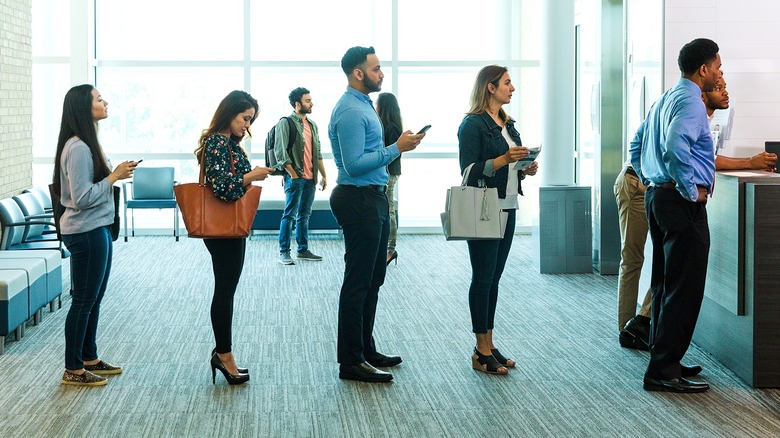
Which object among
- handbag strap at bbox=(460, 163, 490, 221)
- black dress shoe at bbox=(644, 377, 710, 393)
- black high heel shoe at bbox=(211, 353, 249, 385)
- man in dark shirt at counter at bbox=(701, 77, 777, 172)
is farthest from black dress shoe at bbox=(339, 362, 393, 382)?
man in dark shirt at counter at bbox=(701, 77, 777, 172)

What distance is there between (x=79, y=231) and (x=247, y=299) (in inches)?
123

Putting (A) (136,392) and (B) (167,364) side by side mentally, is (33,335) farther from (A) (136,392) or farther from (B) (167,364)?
(A) (136,392)

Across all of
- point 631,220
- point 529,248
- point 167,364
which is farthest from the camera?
point 529,248

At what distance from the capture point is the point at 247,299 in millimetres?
8391

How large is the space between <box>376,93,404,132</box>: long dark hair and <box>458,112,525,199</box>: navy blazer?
3.48m

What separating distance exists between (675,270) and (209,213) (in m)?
2.36

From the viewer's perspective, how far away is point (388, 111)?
9.09m

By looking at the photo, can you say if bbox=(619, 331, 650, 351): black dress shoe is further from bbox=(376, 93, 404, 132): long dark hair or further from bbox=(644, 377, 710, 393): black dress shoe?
bbox=(376, 93, 404, 132): long dark hair

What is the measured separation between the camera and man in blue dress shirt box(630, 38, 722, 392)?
16.8 ft

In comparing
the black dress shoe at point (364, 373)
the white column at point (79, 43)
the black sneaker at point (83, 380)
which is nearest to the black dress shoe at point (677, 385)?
the black dress shoe at point (364, 373)

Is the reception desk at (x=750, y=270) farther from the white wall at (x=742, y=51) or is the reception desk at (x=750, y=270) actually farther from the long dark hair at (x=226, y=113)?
the long dark hair at (x=226, y=113)

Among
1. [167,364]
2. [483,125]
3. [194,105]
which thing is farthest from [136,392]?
[194,105]

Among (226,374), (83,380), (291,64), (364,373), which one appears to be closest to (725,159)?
(364,373)

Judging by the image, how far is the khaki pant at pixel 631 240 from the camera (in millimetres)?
6523
